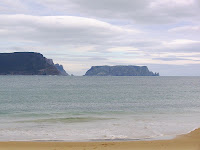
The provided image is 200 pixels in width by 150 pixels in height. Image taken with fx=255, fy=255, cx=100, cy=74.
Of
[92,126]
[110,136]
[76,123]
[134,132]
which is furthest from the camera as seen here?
[76,123]

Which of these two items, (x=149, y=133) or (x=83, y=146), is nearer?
(x=83, y=146)

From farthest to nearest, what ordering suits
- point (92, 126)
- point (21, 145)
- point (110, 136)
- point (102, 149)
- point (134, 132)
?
1. point (92, 126)
2. point (134, 132)
3. point (110, 136)
4. point (21, 145)
5. point (102, 149)

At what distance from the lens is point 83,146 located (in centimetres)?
1450

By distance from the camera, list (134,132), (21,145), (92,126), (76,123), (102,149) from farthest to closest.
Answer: (76,123) → (92,126) → (134,132) → (21,145) → (102,149)

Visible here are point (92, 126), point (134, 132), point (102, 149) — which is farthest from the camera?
point (92, 126)

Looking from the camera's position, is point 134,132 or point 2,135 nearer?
point 2,135

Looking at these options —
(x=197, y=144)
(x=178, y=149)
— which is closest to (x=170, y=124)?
(x=197, y=144)

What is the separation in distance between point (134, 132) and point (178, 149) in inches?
199

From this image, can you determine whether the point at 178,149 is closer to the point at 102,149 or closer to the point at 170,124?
the point at 102,149

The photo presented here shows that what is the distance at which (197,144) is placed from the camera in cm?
1547

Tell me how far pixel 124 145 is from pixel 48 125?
29.8 ft

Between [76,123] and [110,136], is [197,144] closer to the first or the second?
[110,136]

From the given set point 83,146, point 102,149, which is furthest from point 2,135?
point 102,149

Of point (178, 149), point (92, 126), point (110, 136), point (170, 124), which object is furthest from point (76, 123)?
point (178, 149)
